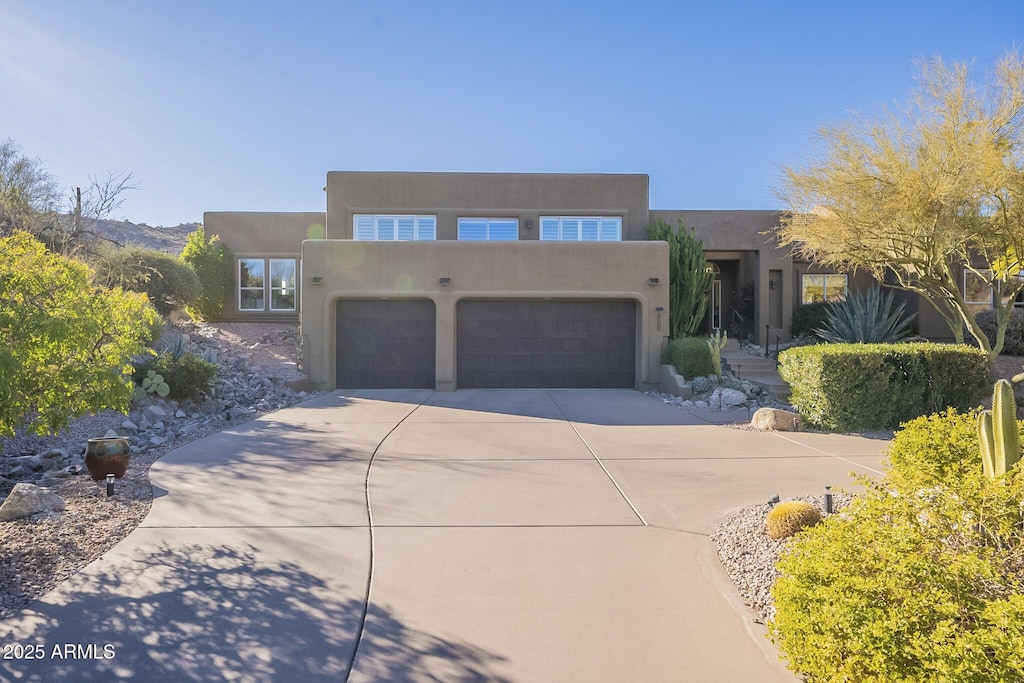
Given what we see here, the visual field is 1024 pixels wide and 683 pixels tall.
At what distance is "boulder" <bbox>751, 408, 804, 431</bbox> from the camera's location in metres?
10.9

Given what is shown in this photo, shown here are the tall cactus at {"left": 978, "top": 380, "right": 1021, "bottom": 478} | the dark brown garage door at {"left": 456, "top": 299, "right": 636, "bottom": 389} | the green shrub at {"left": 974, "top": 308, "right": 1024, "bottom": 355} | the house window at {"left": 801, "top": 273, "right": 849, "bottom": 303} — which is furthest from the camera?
the house window at {"left": 801, "top": 273, "right": 849, "bottom": 303}

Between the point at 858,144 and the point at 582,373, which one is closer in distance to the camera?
the point at 858,144

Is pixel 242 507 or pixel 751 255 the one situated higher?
pixel 751 255

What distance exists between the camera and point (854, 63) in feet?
43.4

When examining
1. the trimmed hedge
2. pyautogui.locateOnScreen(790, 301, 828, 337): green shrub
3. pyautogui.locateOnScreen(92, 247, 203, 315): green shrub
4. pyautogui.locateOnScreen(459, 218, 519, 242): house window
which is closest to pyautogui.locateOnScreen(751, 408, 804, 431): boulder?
the trimmed hedge

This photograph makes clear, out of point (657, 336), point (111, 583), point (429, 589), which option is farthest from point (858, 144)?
point (111, 583)

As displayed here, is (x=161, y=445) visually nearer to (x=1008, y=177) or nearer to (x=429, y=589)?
(x=429, y=589)

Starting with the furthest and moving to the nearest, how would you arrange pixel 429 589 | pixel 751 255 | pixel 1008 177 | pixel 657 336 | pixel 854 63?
pixel 751 255 < pixel 657 336 < pixel 854 63 < pixel 1008 177 < pixel 429 589

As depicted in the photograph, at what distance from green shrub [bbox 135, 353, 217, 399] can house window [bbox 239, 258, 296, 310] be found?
10.6m

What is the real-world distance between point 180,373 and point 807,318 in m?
19.6

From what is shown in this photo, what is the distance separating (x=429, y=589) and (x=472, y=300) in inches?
504

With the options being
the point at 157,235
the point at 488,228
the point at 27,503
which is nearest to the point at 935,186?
the point at 488,228

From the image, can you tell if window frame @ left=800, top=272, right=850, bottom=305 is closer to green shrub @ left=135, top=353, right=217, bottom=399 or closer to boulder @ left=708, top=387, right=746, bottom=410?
boulder @ left=708, top=387, right=746, bottom=410

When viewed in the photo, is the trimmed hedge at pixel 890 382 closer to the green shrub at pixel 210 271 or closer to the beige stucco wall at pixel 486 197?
the beige stucco wall at pixel 486 197
